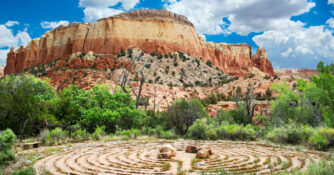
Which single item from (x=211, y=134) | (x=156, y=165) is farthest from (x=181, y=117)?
(x=156, y=165)

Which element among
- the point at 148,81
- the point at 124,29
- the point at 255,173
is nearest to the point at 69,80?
the point at 148,81

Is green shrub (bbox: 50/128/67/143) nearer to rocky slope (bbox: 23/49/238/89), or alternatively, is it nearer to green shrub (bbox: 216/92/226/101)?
rocky slope (bbox: 23/49/238/89)

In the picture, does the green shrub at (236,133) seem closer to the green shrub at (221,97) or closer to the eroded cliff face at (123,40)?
the green shrub at (221,97)

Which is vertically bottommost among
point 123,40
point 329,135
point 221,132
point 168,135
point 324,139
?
point 168,135

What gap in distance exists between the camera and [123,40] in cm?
6525

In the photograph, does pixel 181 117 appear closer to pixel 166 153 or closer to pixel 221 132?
pixel 221 132

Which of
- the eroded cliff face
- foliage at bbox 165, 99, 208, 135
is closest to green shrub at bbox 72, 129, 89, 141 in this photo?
foliage at bbox 165, 99, 208, 135

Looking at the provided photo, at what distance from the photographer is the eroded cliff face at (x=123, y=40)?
65.1 meters

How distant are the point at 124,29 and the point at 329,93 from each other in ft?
197

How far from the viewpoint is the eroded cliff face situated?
65062 millimetres

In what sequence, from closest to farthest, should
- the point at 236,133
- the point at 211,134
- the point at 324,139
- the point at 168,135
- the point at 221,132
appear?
the point at 324,139
the point at 236,133
the point at 211,134
the point at 221,132
the point at 168,135

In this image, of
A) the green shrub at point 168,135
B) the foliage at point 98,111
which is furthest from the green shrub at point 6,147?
the green shrub at point 168,135

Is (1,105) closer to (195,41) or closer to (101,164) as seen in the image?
(101,164)

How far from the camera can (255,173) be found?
6324mm
